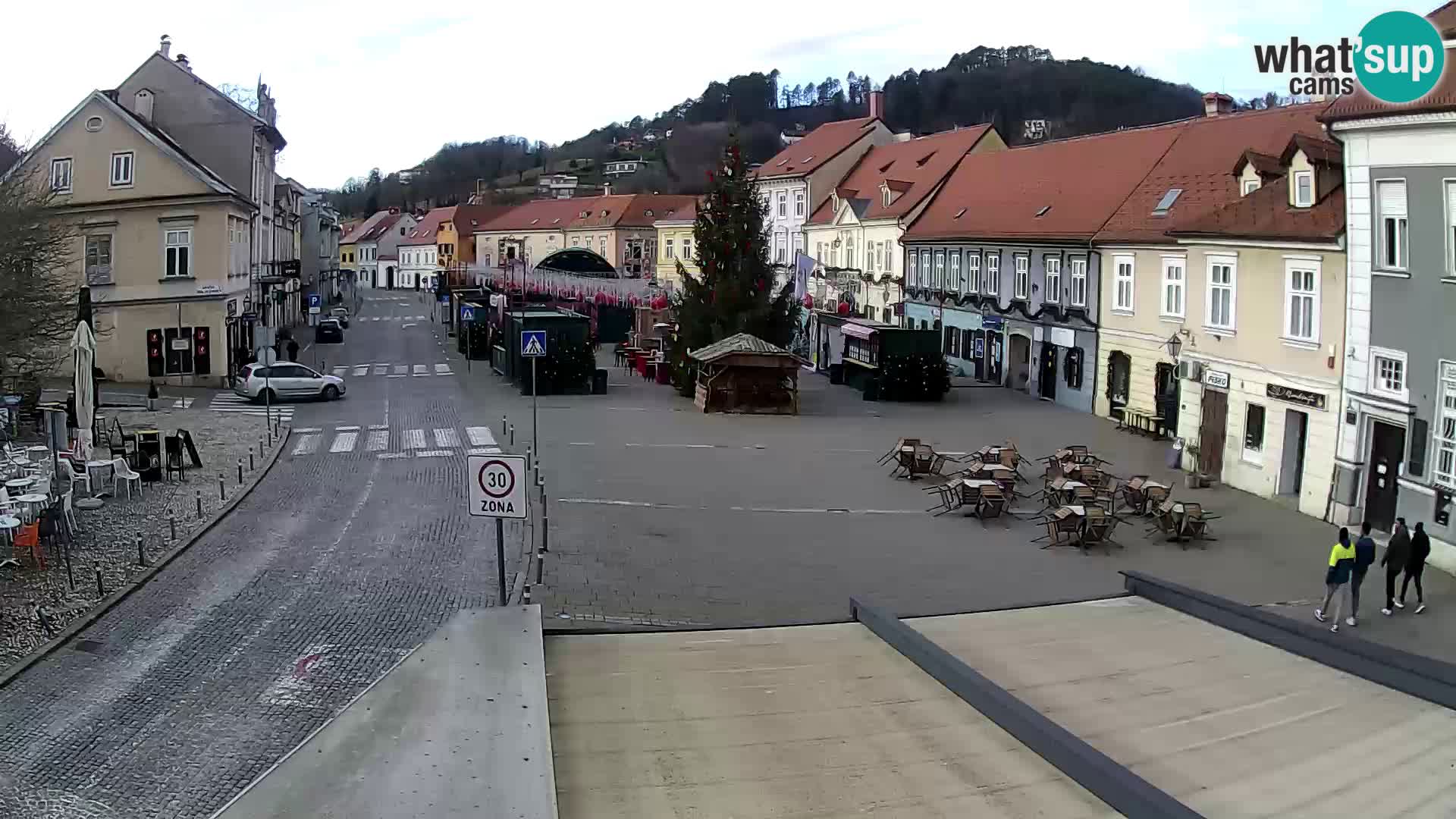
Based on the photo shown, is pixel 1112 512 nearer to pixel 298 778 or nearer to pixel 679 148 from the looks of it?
pixel 298 778

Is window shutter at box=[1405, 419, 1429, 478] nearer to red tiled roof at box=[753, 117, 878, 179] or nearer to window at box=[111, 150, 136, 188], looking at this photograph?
window at box=[111, 150, 136, 188]

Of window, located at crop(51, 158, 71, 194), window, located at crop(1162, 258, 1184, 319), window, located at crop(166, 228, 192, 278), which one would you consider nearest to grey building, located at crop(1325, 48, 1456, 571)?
window, located at crop(1162, 258, 1184, 319)

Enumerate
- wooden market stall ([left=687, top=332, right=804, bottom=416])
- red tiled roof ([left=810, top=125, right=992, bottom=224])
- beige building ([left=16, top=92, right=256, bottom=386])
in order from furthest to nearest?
red tiled roof ([left=810, top=125, right=992, bottom=224]) → beige building ([left=16, top=92, right=256, bottom=386]) → wooden market stall ([left=687, top=332, right=804, bottom=416])

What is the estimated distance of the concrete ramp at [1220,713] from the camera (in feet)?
22.0

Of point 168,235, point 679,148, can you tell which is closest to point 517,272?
point 168,235

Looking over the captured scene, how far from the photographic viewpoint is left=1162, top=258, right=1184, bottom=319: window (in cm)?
3136

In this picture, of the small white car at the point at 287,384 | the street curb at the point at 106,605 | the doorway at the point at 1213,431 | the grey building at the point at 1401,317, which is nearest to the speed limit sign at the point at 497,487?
the street curb at the point at 106,605

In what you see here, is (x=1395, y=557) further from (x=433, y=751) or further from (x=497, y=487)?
(x=433, y=751)

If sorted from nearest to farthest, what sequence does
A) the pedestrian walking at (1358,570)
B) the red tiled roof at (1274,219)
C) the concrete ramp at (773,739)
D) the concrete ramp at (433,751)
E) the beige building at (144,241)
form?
1. the concrete ramp at (433,751)
2. the concrete ramp at (773,739)
3. the pedestrian walking at (1358,570)
4. the red tiled roof at (1274,219)
5. the beige building at (144,241)

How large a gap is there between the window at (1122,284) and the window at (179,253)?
1146 inches

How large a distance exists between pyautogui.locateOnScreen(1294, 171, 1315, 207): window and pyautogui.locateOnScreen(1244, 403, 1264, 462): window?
4016 millimetres

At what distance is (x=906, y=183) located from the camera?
56531 millimetres

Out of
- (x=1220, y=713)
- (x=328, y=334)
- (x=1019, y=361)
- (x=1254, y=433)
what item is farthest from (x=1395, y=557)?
(x=328, y=334)

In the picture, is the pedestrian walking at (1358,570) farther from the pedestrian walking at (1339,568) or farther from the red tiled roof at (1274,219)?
the red tiled roof at (1274,219)
